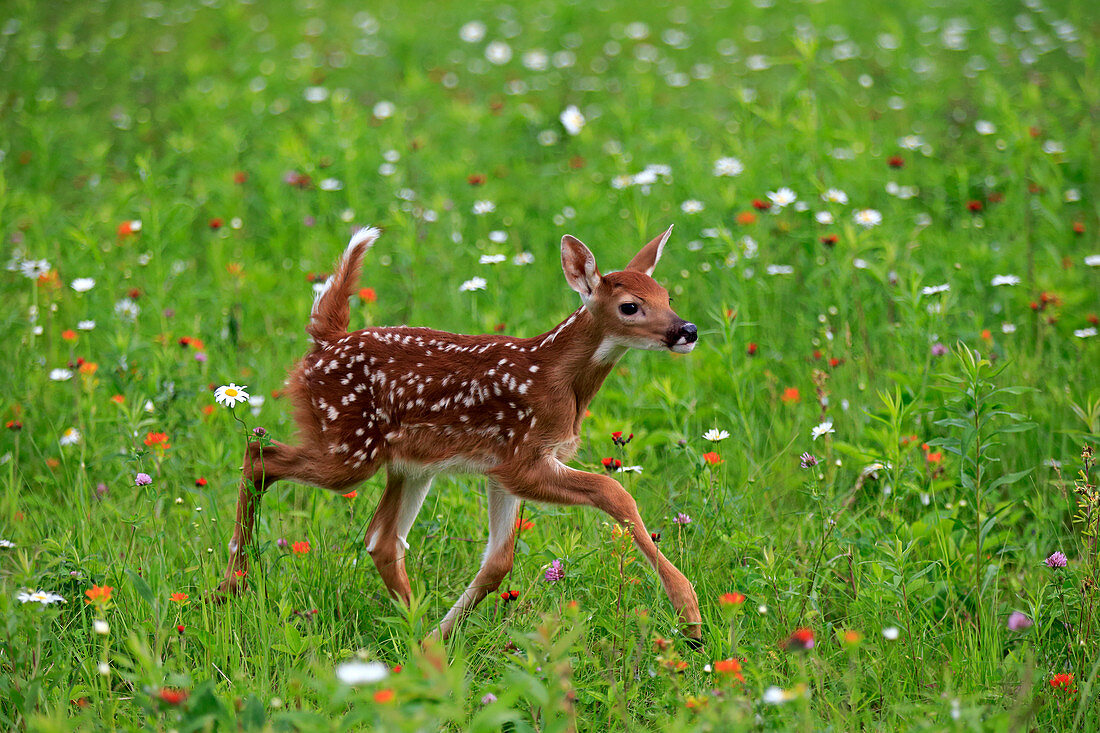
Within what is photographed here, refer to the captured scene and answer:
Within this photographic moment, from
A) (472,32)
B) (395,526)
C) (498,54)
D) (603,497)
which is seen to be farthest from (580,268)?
(472,32)

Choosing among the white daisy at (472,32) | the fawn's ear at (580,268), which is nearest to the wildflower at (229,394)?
the fawn's ear at (580,268)

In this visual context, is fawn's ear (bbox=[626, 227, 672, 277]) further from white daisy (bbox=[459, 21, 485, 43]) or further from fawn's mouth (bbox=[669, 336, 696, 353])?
white daisy (bbox=[459, 21, 485, 43])

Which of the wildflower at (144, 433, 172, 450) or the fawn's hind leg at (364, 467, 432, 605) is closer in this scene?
the fawn's hind leg at (364, 467, 432, 605)

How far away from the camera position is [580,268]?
3840 mm

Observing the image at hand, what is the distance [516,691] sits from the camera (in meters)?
2.20

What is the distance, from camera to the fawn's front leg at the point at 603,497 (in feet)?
11.1

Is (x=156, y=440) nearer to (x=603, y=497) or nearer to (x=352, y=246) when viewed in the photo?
(x=352, y=246)

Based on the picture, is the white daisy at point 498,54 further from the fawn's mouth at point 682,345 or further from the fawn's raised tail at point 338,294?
the fawn's mouth at point 682,345

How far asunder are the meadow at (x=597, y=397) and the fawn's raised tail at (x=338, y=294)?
2.44ft

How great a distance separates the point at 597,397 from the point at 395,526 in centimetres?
167

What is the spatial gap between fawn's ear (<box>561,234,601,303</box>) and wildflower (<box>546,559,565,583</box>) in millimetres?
987

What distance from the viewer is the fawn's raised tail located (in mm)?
4332

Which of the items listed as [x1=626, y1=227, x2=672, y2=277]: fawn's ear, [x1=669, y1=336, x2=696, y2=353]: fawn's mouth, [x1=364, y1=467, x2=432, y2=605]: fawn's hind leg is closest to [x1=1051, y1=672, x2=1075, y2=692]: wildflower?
[x1=669, y1=336, x2=696, y2=353]: fawn's mouth

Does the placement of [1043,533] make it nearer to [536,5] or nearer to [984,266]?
[984,266]
